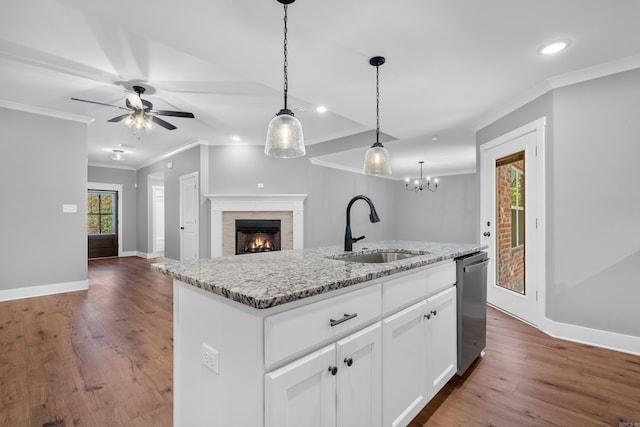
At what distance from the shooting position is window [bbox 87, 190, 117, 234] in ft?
26.5

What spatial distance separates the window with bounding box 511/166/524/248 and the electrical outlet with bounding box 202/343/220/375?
343 cm

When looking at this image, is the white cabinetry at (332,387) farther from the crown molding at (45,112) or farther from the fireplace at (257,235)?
the crown molding at (45,112)

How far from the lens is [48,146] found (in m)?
4.23

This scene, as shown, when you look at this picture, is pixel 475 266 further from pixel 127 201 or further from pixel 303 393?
pixel 127 201

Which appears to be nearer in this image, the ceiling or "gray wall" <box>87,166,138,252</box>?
the ceiling

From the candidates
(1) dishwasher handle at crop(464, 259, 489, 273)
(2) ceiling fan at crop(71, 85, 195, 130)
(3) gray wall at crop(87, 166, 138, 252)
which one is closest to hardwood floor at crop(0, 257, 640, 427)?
(1) dishwasher handle at crop(464, 259, 489, 273)

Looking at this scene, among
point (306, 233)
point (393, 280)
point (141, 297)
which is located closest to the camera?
point (393, 280)

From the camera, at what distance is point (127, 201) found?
8.38 m

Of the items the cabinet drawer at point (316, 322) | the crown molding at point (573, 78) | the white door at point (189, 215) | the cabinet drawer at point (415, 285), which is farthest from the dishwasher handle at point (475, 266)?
the white door at point (189, 215)

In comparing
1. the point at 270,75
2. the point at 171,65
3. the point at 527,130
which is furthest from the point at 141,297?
the point at 527,130

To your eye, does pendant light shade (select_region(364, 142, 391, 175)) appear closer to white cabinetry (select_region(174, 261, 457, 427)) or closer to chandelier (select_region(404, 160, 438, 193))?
white cabinetry (select_region(174, 261, 457, 427))

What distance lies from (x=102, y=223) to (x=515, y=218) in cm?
946

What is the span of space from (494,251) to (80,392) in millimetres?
4173

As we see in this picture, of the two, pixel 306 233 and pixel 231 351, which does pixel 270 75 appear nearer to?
pixel 231 351
